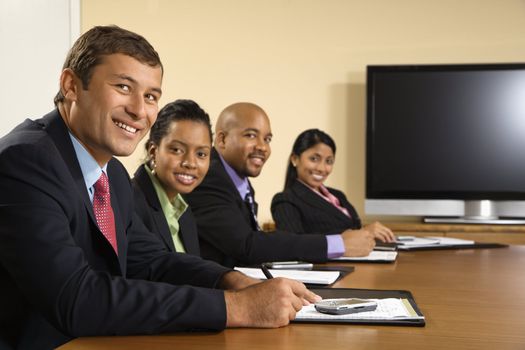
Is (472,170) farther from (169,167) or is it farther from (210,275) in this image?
(210,275)

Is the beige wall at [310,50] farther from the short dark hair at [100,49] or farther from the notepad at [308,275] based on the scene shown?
the short dark hair at [100,49]

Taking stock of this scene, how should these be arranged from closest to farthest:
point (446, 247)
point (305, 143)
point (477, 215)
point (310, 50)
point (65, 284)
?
1. point (65, 284)
2. point (446, 247)
3. point (305, 143)
4. point (477, 215)
5. point (310, 50)

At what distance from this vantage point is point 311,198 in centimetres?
393

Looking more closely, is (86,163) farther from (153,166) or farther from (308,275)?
(153,166)

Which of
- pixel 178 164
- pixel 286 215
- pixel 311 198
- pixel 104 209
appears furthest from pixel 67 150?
pixel 311 198

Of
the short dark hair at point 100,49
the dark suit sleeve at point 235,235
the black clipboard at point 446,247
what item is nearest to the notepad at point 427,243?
the black clipboard at point 446,247

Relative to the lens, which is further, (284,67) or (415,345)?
(284,67)

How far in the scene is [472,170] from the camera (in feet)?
16.1

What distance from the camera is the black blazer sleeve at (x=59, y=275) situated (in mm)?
1271

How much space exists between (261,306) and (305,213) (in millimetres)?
2529

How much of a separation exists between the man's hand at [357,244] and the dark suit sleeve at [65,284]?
132 centimetres

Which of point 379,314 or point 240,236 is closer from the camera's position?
point 379,314

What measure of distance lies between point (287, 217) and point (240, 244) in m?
1.22

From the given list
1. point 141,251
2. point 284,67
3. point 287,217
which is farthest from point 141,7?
point 141,251
